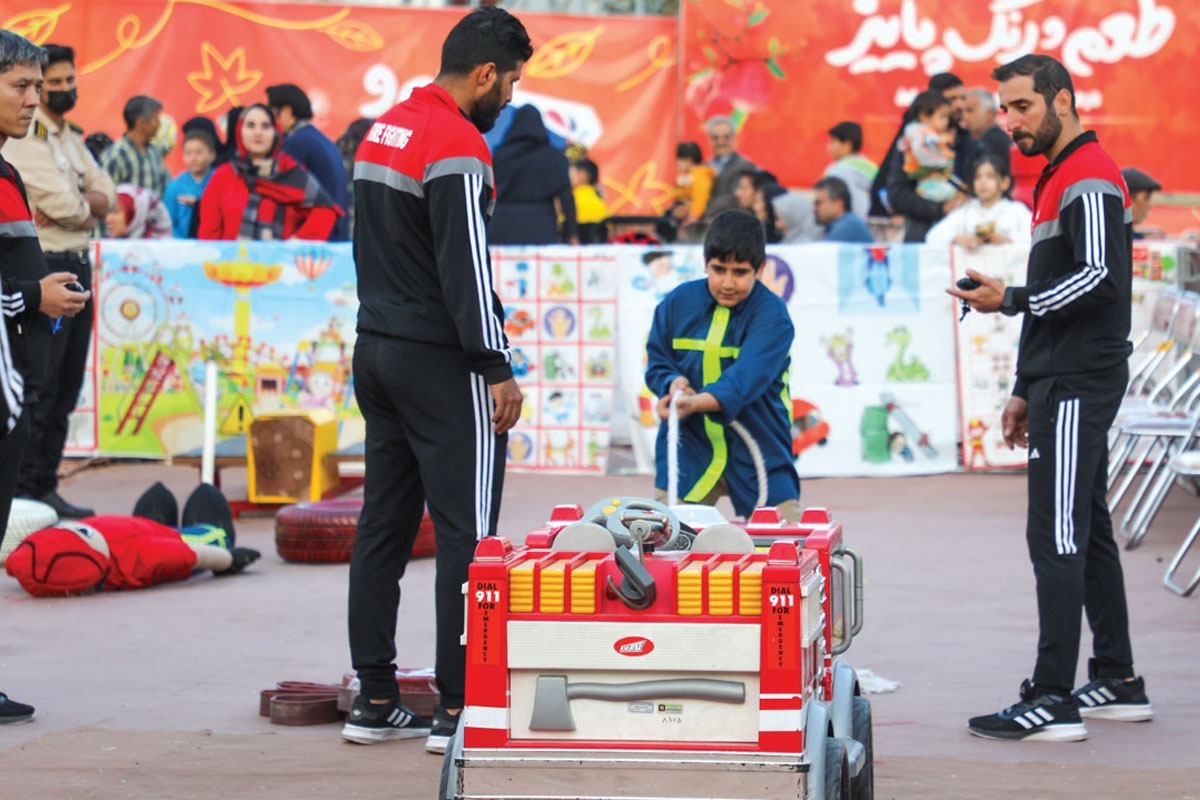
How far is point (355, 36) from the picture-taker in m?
16.7

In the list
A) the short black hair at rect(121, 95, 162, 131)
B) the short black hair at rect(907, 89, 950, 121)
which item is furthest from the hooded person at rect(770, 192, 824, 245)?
the short black hair at rect(121, 95, 162, 131)

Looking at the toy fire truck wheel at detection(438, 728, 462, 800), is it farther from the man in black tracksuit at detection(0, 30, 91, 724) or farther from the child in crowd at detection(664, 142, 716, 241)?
the child in crowd at detection(664, 142, 716, 241)

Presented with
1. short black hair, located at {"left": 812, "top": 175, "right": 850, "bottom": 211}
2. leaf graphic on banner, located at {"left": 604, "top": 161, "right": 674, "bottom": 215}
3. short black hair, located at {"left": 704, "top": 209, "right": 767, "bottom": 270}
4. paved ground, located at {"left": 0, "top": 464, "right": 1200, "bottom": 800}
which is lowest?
paved ground, located at {"left": 0, "top": 464, "right": 1200, "bottom": 800}

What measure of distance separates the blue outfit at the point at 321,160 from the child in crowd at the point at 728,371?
6388 millimetres

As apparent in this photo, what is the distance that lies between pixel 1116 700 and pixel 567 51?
1149cm

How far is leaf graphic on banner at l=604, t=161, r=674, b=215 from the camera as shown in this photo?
16766mm

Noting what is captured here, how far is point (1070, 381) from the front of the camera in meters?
5.90

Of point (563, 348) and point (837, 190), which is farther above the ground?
point (837, 190)

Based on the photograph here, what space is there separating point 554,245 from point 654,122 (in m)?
4.45

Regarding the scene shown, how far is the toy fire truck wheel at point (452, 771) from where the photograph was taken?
167 inches

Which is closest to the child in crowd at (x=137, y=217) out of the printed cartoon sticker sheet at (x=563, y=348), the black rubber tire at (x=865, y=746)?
the printed cartoon sticker sheet at (x=563, y=348)

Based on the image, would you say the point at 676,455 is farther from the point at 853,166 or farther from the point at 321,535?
the point at 853,166

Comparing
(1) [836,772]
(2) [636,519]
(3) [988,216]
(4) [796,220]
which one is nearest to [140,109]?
(4) [796,220]

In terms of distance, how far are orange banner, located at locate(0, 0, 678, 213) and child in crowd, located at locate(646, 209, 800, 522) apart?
1023cm
